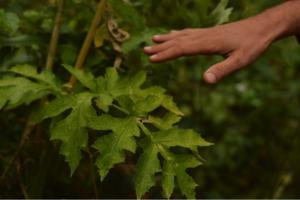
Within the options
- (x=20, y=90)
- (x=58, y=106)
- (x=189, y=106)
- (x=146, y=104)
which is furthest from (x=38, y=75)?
(x=189, y=106)

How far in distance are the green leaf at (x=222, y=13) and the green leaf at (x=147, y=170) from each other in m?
0.62

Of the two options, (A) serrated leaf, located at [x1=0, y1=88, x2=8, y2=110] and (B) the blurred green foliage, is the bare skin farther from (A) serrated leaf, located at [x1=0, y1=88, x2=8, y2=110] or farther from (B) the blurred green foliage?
(A) serrated leaf, located at [x1=0, y1=88, x2=8, y2=110]

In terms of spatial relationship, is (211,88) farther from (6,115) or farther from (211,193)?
(6,115)

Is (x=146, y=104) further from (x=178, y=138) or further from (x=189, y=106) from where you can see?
(x=189, y=106)

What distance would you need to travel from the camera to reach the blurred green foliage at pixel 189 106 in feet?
6.44

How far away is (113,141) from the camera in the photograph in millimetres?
1490

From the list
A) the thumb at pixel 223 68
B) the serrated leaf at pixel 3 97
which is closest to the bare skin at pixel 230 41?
the thumb at pixel 223 68

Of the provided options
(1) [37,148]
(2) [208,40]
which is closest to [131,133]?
(2) [208,40]

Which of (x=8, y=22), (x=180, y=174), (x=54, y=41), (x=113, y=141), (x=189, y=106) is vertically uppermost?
(x=8, y=22)

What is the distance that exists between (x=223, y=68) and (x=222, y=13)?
500mm

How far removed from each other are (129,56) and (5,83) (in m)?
0.62

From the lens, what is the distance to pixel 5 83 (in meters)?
1.67

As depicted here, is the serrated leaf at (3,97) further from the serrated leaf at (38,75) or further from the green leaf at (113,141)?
the green leaf at (113,141)

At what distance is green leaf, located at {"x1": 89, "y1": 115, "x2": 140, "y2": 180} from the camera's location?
1459 millimetres
